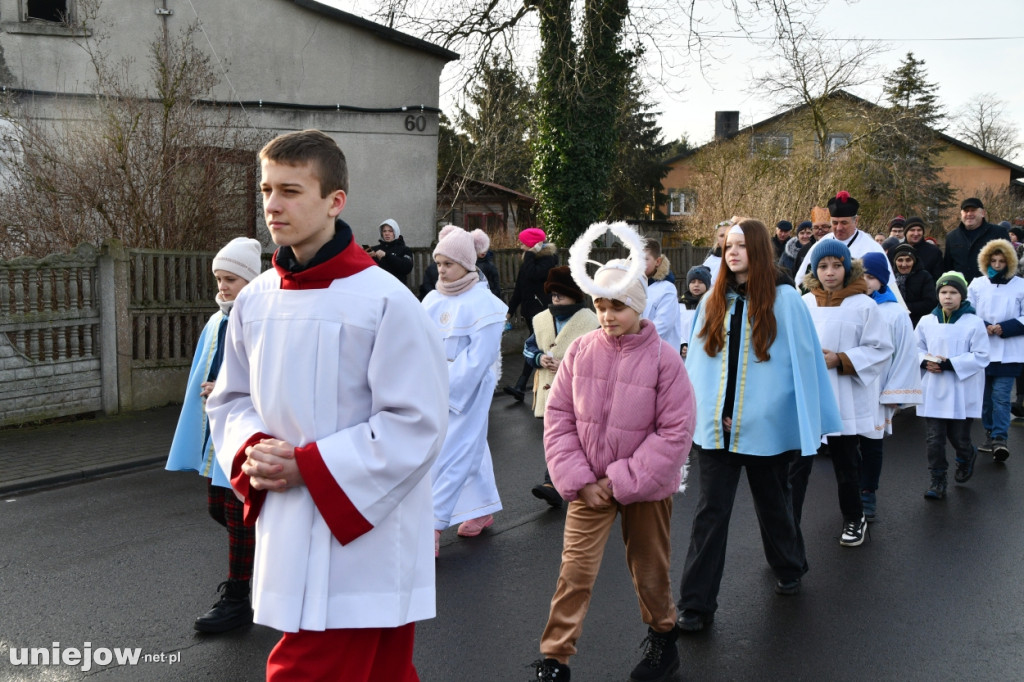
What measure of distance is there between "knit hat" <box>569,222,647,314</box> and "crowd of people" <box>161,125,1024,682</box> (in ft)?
0.06

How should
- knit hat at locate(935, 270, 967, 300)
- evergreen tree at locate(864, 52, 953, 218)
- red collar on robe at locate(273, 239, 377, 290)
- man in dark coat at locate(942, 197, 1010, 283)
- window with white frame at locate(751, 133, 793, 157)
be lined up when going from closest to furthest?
red collar on robe at locate(273, 239, 377, 290)
knit hat at locate(935, 270, 967, 300)
man in dark coat at locate(942, 197, 1010, 283)
window with white frame at locate(751, 133, 793, 157)
evergreen tree at locate(864, 52, 953, 218)

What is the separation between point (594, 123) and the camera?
20.4 m

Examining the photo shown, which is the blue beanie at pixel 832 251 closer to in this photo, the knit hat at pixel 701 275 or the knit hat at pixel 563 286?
the knit hat at pixel 563 286

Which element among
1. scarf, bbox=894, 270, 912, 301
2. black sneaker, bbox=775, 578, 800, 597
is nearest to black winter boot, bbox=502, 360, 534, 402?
scarf, bbox=894, 270, 912, 301

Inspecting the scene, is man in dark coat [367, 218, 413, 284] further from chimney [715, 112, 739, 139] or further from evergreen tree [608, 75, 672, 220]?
chimney [715, 112, 739, 139]

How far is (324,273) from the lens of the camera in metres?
2.83

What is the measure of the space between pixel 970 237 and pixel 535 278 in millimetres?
5685

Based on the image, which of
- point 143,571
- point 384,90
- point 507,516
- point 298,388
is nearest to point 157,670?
point 143,571

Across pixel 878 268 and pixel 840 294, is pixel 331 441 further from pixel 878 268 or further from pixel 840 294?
pixel 878 268

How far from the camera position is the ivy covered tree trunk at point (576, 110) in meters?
19.4

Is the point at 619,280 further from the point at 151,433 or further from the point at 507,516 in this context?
the point at 151,433

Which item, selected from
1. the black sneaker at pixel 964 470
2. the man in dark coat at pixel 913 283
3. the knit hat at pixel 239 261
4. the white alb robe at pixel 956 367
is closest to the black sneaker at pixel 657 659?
the knit hat at pixel 239 261

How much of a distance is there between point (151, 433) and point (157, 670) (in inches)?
240

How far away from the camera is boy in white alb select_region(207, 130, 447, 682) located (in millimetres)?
2723
